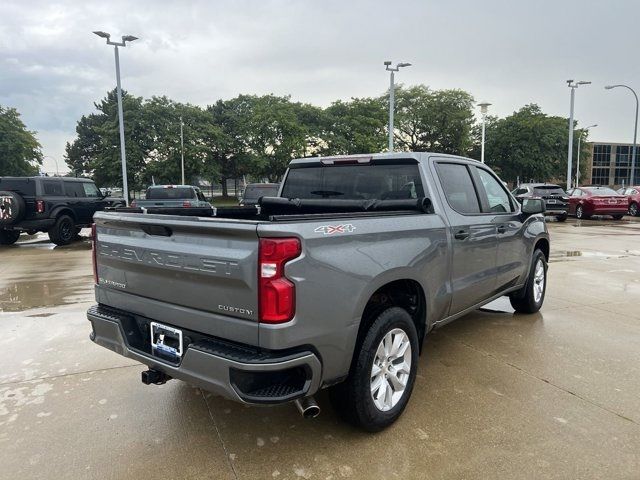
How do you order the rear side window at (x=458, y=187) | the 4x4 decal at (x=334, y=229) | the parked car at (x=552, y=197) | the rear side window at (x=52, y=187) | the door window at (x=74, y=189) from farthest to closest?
the parked car at (x=552, y=197) → the door window at (x=74, y=189) → the rear side window at (x=52, y=187) → the rear side window at (x=458, y=187) → the 4x4 decal at (x=334, y=229)

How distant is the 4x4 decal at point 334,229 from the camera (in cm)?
249

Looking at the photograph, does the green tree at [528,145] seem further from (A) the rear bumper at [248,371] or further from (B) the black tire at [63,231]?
(A) the rear bumper at [248,371]

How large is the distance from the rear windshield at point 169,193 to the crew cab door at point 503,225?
12112 mm

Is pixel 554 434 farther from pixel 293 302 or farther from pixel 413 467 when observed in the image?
pixel 293 302

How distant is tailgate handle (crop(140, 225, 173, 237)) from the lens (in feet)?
8.85

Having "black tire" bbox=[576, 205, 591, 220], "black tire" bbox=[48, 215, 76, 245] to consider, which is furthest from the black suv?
"black tire" bbox=[576, 205, 591, 220]

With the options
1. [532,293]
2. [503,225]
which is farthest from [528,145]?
[503,225]

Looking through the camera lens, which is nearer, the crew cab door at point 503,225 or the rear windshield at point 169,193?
the crew cab door at point 503,225

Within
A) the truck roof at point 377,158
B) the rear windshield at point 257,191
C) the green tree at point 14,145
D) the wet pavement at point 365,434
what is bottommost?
the wet pavement at point 365,434

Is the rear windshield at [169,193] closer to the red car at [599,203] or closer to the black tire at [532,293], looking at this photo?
the black tire at [532,293]

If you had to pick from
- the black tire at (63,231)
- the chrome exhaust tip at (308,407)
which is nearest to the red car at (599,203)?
the black tire at (63,231)

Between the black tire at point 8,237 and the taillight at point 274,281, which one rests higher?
the taillight at point 274,281

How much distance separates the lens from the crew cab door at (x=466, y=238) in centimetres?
373

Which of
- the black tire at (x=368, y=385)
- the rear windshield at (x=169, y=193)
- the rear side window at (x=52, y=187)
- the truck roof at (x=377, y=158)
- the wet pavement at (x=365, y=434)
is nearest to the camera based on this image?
the wet pavement at (x=365, y=434)
